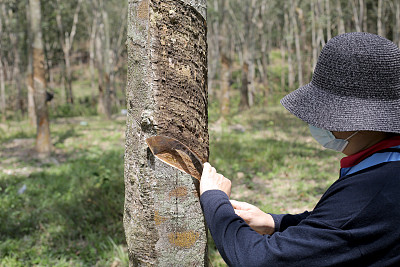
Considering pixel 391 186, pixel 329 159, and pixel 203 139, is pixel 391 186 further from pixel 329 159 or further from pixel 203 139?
pixel 329 159

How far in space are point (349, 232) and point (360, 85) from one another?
430mm

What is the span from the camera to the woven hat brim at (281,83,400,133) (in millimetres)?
1008

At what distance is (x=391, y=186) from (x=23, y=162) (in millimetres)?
7191

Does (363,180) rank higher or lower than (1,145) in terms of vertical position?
higher

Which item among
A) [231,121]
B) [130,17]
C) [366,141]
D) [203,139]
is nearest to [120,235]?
[203,139]

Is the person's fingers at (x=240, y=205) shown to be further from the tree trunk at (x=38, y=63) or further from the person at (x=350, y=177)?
the tree trunk at (x=38, y=63)

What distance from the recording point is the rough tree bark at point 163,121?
1430mm

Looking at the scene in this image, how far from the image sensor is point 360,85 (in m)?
→ 1.03

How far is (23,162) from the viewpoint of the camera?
6.87 metres

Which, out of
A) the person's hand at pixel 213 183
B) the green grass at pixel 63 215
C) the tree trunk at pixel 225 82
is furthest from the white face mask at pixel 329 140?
the tree trunk at pixel 225 82

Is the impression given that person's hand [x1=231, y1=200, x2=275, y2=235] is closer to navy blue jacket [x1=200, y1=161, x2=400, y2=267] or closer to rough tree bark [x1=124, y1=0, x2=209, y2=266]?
rough tree bark [x1=124, y1=0, x2=209, y2=266]

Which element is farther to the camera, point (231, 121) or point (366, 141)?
point (231, 121)

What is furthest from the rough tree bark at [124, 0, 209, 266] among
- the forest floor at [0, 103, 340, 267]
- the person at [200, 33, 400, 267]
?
the forest floor at [0, 103, 340, 267]

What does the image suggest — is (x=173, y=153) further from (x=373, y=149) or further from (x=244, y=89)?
(x=244, y=89)
